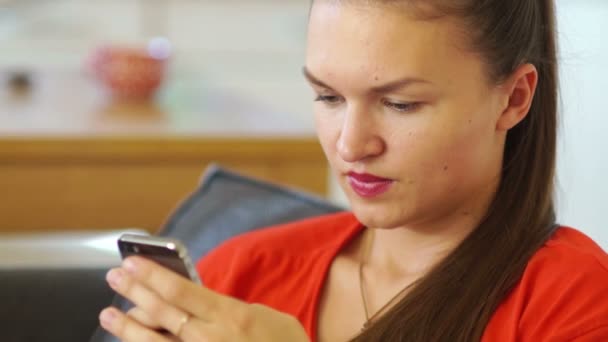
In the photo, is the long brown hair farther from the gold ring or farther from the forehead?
the gold ring

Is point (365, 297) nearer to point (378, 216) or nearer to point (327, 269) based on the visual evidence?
point (327, 269)

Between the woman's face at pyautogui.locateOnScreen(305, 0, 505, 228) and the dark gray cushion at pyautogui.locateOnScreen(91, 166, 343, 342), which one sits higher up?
the woman's face at pyautogui.locateOnScreen(305, 0, 505, 228)

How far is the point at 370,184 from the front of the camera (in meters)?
1.04

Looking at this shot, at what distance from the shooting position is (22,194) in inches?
89.4

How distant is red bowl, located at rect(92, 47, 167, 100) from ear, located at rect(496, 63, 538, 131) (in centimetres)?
159

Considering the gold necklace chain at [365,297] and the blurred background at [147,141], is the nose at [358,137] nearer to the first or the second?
the gold necklace chain at [365,297]

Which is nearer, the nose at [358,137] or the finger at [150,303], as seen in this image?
the finger at [150,303]

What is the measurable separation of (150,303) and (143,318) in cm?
3

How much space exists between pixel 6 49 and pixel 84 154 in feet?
4.08

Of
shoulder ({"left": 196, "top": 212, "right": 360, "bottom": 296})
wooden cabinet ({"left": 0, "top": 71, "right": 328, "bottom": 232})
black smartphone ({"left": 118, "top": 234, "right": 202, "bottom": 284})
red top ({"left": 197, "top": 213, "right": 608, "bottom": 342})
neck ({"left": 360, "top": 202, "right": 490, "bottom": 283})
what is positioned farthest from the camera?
wooden cabinet ({"left": 0, "top": 71, "right": 328, "bottom": 232})

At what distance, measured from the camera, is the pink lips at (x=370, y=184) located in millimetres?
1035

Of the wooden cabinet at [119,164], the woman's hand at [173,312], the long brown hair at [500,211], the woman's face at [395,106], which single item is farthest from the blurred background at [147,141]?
the woman's hand at [173,312]

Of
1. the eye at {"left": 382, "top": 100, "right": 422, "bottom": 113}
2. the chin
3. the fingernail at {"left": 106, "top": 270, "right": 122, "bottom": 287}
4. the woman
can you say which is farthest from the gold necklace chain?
the fingernail at {"left": 106, "top": 270, "right": 122, "bottom": 287}

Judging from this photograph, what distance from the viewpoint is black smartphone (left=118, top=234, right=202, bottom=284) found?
34.8 inches
